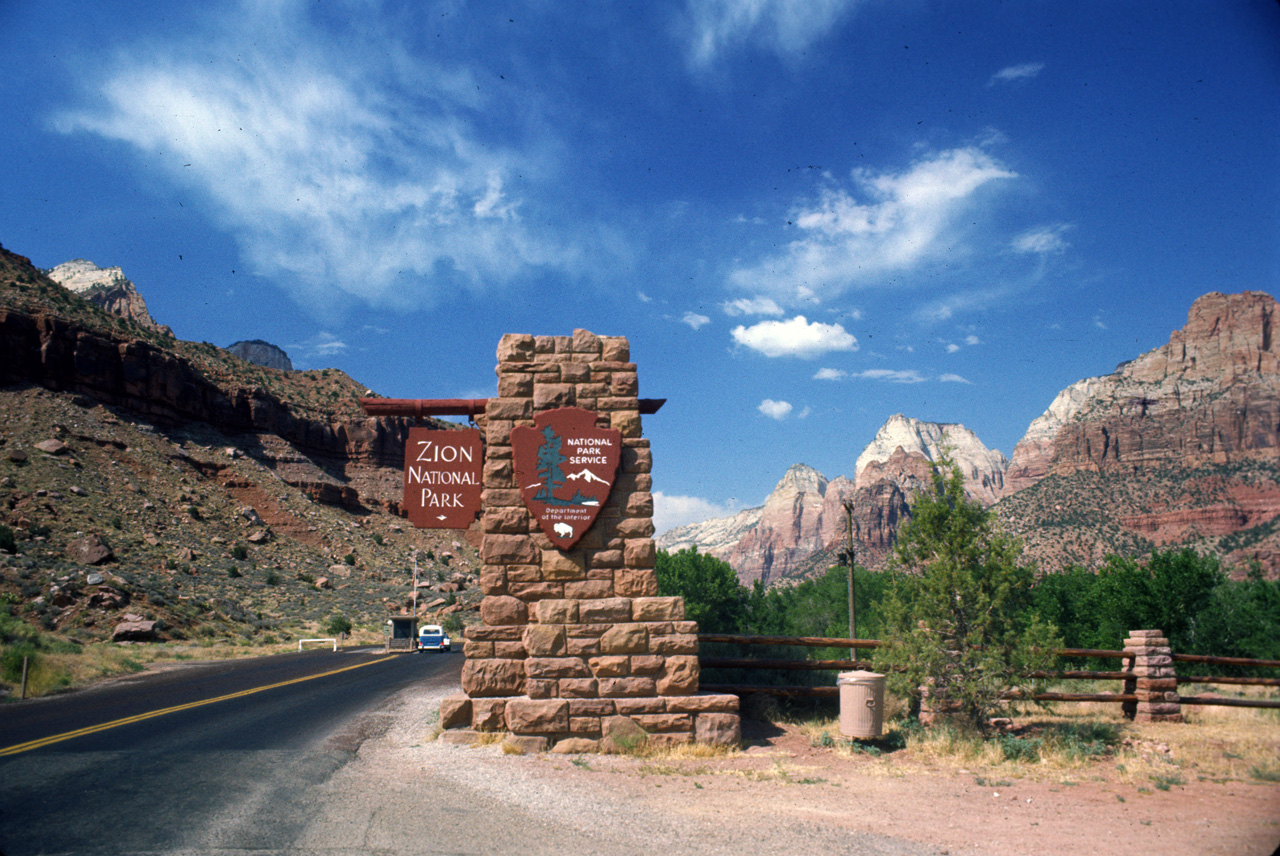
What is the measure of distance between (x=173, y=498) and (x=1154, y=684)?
55.2 m

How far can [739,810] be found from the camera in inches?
241

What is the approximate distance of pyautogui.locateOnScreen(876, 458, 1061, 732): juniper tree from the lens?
336 inches

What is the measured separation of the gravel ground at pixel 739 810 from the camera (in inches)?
207

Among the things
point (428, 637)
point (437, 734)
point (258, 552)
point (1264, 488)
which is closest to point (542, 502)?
point (437, 734)

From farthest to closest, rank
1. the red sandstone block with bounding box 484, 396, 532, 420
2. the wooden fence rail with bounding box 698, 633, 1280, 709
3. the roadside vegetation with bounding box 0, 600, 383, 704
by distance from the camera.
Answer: the roadside vegetation with bounding box 0, 600, 383, 704, the wooden fence rail with bounding box 698, 633, 1280, 709, the red sandstone block with bounding box 484, 396, 532, 420

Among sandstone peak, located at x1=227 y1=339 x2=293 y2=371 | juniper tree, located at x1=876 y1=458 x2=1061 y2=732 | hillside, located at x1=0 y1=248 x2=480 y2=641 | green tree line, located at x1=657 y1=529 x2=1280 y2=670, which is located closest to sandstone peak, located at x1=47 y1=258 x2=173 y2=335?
sandstone peak, located at x1=227 y1=339 x2=293 y2=371

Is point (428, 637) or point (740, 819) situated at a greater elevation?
point (740, 819)

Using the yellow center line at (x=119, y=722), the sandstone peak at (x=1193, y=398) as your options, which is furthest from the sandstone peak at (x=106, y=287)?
the sandstone peak at (x=1193, y=398)

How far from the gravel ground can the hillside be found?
26036 millimetres

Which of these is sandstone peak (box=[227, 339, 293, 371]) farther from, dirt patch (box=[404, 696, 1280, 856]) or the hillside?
dirt patch (box=[404, 696, 1280, 856])

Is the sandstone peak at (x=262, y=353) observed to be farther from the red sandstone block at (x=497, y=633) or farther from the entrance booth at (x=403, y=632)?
the red sandstone block at (x=497, y=633)

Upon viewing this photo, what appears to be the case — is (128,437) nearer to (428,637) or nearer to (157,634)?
(157,634)

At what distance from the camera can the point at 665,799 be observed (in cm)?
640

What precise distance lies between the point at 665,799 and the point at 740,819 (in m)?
0.83
